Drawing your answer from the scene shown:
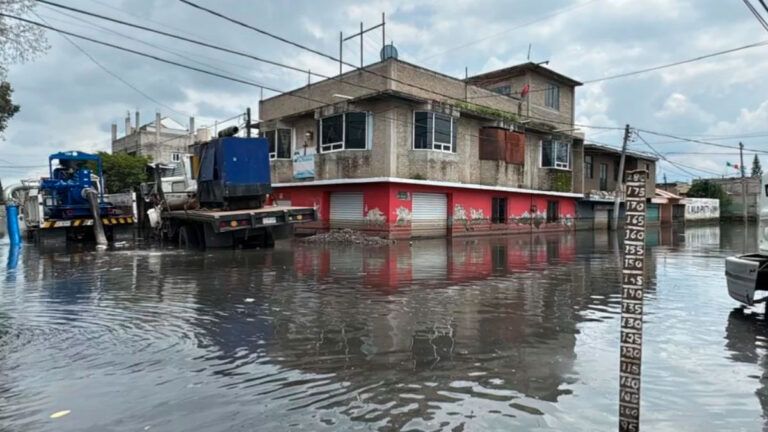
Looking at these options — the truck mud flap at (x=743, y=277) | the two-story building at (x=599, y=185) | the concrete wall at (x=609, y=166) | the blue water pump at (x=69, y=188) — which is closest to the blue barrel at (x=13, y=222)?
the blue water pump at (x=69, y=188)

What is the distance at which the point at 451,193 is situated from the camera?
2517cm

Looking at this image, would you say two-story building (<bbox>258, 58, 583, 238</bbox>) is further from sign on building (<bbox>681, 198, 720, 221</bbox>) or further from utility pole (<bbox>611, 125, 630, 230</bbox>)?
sign on building (<bbox>681, 198, 720, 221</bbox>)

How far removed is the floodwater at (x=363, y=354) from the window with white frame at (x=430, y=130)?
13.6m

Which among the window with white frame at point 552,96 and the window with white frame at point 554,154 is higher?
the window with white frame at point 552,96

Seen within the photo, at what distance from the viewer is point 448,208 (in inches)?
998

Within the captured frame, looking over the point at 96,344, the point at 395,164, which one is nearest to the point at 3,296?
the point at 96,344

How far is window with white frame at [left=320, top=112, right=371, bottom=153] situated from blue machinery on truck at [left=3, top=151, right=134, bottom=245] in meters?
9.30

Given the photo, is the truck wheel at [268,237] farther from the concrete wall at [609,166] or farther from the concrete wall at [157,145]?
the concrete wall at [157,145]

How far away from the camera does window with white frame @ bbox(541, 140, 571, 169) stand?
30516mm

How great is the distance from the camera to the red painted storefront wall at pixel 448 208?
22.5 m

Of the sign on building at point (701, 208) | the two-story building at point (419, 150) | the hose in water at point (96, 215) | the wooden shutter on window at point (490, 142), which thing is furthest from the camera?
the sign on building at point (701, 208)

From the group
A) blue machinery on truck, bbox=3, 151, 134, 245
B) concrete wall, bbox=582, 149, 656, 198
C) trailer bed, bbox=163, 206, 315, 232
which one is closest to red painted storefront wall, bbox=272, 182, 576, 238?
concrete wall, bbox=582, 149, 656, 198

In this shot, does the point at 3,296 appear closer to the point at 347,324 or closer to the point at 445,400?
the point at 347,324

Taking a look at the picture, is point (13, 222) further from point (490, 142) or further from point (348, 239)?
point (490, 142)
